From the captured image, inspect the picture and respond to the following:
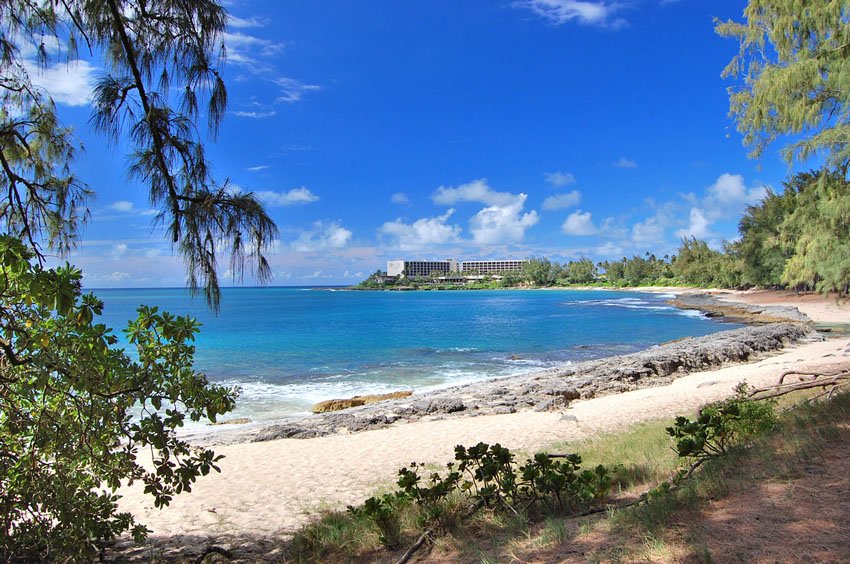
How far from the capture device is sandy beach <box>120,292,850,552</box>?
6.92 meters

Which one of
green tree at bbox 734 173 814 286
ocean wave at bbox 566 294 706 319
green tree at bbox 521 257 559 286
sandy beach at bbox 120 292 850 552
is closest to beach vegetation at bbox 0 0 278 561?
sandy beach at bbox 120 292 850 552

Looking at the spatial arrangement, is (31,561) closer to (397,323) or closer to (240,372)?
(240,372)

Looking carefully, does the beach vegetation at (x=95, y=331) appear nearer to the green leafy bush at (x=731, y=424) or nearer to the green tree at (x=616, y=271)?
the green leafy bush at (x=731, y=424)

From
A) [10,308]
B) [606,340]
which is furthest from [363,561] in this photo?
[606,340]

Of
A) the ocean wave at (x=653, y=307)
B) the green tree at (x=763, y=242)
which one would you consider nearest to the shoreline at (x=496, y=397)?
the ocean wave at (x=653, y=307)

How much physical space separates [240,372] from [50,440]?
76.6ft

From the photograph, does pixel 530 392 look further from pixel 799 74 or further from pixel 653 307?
pixel 653 307

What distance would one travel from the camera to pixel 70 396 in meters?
3.43

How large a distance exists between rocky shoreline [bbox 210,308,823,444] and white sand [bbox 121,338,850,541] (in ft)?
2.75

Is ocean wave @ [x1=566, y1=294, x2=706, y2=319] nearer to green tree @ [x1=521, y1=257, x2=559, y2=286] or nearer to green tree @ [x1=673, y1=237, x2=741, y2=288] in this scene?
green tree @ [x1=673, y1=237, x2=741, y2=288]

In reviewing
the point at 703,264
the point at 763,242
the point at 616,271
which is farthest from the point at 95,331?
the point at 616,271

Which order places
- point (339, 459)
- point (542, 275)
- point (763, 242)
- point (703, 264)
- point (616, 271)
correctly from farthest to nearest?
point (542, 275) → point (616, 271) → point (703, 264) → point (763, 242) → point (339, 459)

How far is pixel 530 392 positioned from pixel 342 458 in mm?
8180

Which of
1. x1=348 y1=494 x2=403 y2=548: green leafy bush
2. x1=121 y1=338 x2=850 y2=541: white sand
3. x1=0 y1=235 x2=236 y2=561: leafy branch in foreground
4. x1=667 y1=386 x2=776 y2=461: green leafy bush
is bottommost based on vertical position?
x1=121 y1=338 x2=850 y2=541: white sand
